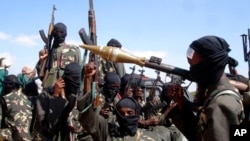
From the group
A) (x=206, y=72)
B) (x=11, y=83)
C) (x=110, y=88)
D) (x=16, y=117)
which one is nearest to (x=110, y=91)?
(x=110, y=88)

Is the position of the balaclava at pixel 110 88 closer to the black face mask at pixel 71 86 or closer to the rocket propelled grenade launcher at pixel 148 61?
the black face mask at pixel 71 86

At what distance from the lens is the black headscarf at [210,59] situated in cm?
303

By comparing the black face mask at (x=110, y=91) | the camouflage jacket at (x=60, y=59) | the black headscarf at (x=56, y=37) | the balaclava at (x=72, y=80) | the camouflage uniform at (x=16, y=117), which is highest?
the black headscarf at (x=56, y=37)

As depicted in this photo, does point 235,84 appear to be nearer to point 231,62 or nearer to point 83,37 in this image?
point 231,62

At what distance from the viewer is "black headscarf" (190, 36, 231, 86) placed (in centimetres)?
303

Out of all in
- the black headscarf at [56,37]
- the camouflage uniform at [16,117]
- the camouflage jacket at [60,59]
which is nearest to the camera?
the camouflage jacket at [60,59]

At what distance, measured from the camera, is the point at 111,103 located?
20.6 ft

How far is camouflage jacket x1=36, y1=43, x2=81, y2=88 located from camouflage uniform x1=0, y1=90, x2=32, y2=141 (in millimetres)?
660

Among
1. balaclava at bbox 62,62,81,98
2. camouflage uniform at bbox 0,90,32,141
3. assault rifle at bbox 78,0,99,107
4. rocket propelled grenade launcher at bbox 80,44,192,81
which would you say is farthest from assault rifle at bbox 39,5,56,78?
rocket propelled grenade launcher at bbox 80,44,192,81

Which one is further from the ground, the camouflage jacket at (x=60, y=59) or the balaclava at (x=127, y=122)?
the camouflage jacket at (x=60, y=59)

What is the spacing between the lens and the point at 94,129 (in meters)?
4.21

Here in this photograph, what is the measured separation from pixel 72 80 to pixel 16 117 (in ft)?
7.63

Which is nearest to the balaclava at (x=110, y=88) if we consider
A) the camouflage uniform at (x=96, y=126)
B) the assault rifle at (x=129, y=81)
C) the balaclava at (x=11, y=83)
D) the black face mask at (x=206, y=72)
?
the assault rifle at (x=129, y=81)

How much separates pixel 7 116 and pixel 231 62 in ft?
15.5
